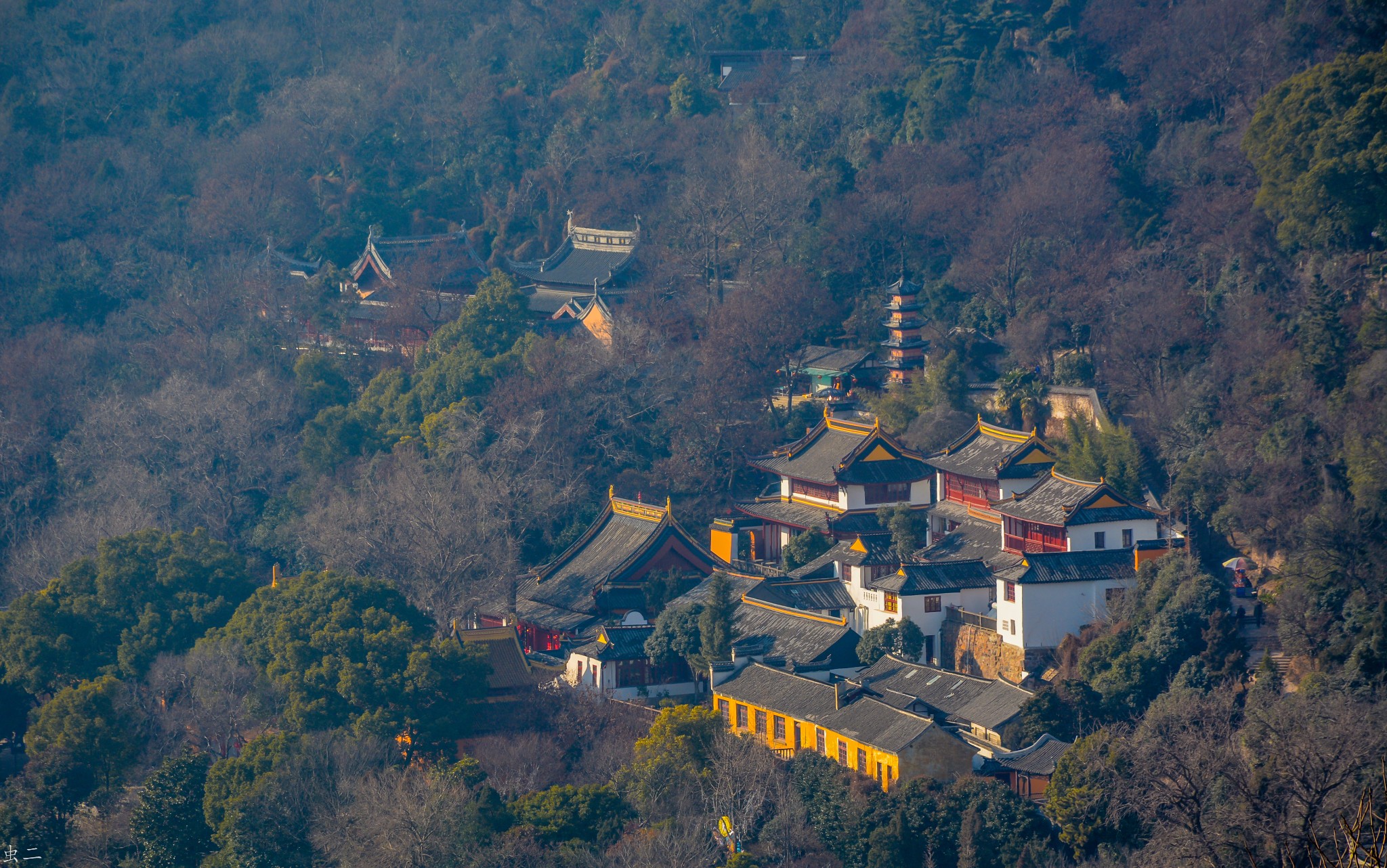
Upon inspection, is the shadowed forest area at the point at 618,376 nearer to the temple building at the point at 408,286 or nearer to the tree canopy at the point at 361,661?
Answer: the tree canopy at the point at 361,661

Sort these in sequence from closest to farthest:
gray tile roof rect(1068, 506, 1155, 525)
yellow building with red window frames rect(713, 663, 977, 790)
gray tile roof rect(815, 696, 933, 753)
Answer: yellow building with red window frames rect(713, 663, 977, 790) → gray tile roof rect(815, 696, 933, 753) → gray tile roof rect(1068, 506, 1155, 525)

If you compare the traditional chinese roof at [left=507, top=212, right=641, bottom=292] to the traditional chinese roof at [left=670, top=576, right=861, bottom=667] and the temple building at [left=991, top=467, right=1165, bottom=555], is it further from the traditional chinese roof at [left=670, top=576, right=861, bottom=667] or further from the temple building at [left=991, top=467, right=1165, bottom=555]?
the temple building at [left=991, top=467, right=1165, bottom=555]

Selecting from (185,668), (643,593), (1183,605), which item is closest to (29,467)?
(185,668)

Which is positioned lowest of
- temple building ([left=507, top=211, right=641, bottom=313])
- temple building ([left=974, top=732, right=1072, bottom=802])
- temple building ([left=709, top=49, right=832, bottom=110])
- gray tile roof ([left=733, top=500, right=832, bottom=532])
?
temple building ([left=974, top=732, right=1072, bottom=802])

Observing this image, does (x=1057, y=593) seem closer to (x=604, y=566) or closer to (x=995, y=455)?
(x=995, y=455)

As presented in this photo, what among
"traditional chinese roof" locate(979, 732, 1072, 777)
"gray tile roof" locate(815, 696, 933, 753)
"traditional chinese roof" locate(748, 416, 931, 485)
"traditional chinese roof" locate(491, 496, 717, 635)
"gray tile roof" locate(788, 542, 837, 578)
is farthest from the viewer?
"traditional chinese roof" locate(748, 416, 931, 485)

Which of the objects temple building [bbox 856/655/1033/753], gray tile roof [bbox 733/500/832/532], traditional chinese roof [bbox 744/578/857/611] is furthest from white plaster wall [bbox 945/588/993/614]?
gray tile roof [bbox 733/500/832/532]

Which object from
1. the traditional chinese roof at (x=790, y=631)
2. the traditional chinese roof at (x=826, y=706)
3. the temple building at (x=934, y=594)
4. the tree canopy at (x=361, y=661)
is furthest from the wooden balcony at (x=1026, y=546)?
the tree canopy at (x=361, y=661)
